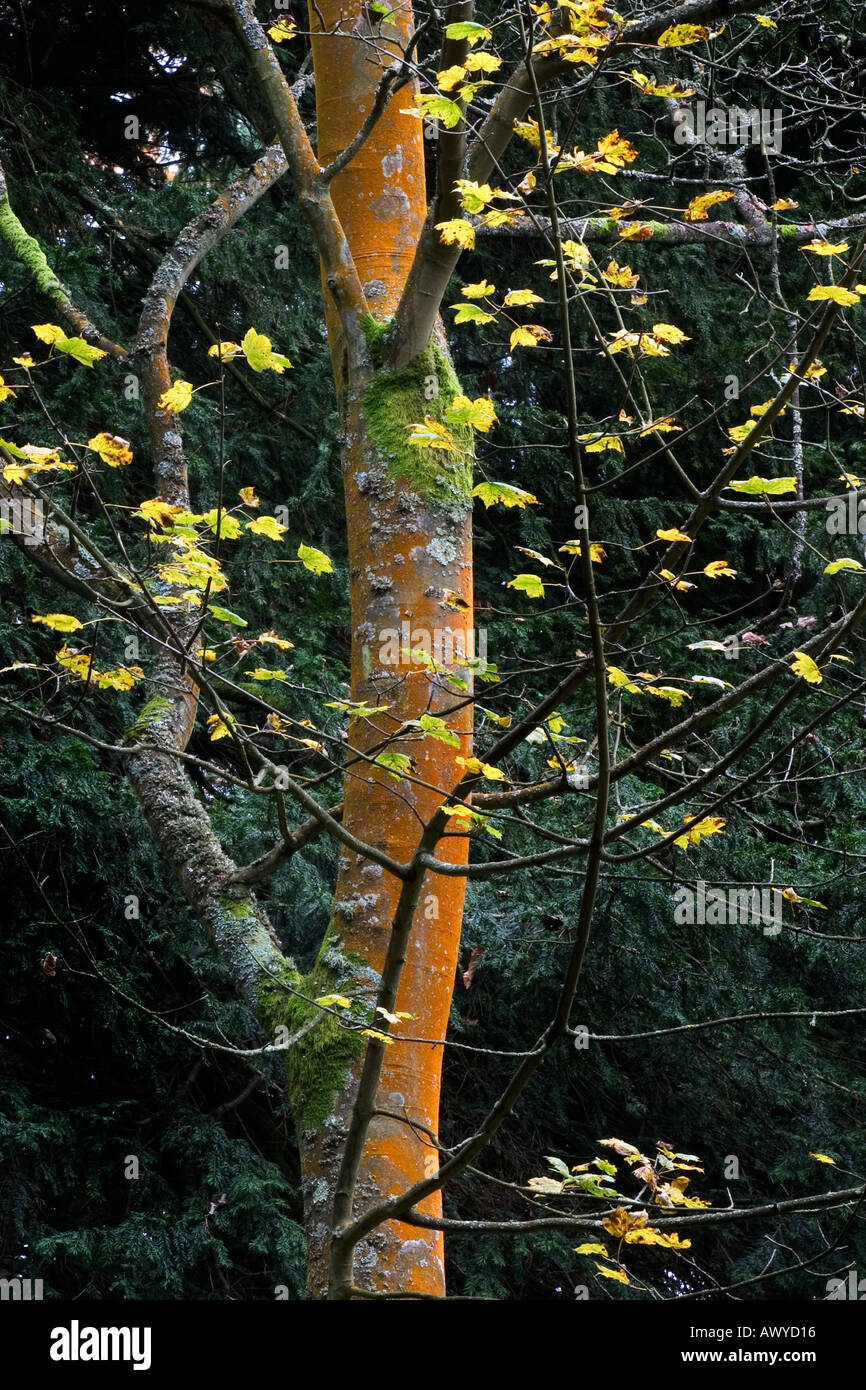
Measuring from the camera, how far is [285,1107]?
5340 millimetres

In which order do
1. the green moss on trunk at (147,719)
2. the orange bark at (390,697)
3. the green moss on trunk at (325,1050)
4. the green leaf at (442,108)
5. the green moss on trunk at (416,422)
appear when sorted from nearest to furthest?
Answer: the green leaf at (442,108), the orange bark at (390,697), the green moss on trunk at (325,1050), the green moss on trunk at (416,422), the green moss on trunk at (147,719)

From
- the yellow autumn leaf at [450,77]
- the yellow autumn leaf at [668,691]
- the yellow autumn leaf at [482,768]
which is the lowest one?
the yellow autumn leaf at [482,768]

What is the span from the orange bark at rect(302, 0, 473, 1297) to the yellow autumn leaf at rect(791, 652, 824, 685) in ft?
2.09

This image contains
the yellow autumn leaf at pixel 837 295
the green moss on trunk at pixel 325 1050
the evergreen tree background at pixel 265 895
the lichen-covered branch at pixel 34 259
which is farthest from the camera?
the evergreen tree background at pixel 265 895

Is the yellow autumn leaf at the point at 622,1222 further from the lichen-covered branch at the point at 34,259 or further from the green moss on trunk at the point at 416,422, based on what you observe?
the lichen-covered branch at the point at 34,259

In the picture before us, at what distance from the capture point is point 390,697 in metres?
2.68

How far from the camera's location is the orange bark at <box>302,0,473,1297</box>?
8.05ft

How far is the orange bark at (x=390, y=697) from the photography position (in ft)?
8.05

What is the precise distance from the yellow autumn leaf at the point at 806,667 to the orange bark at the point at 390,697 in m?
0.64

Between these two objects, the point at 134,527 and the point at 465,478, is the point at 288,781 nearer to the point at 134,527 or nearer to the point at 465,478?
the point at 465,478

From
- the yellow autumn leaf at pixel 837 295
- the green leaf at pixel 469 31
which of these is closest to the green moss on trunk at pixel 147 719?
the green leaf at pixel 469 31

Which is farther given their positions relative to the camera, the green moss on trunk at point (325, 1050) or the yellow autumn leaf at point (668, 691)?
the green moss on trunk at point (325, 1050)

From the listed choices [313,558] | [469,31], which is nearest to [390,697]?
[313,558]

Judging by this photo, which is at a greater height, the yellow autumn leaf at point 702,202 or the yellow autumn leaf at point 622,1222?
the yellow autumn leaf at point 702,202
